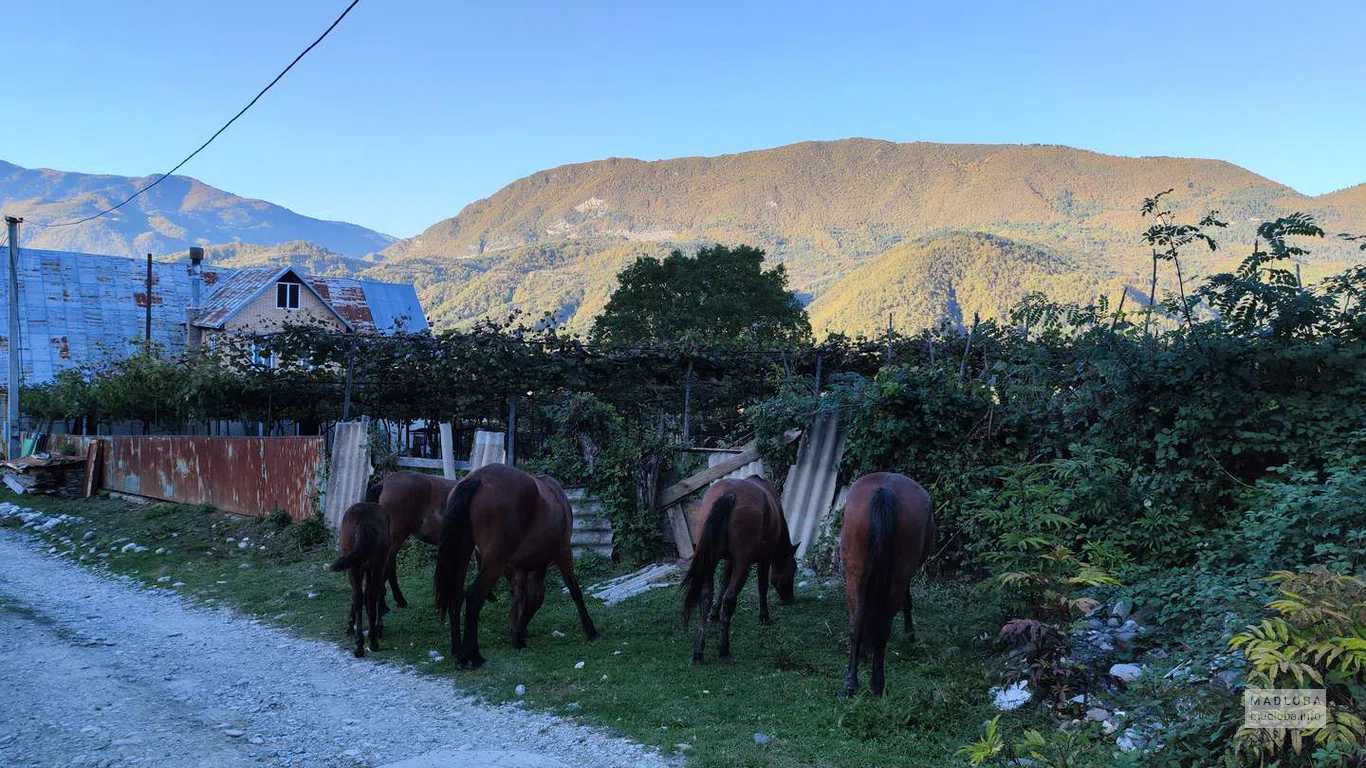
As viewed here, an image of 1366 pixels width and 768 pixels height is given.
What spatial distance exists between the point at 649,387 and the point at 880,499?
8630 millimetres

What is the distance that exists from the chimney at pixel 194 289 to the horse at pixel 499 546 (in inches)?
1402

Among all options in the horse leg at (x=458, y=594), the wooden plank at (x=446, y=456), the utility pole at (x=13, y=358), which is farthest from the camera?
the utility pole at (x=13, y=358)

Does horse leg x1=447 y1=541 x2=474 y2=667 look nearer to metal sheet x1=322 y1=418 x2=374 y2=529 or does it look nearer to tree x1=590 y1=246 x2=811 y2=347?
metal sheet x1=322 y1=418 x2=374 y2=529

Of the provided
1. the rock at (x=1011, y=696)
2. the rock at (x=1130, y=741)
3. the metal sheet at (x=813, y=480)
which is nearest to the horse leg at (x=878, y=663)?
the rock at (x=1011, y=696)

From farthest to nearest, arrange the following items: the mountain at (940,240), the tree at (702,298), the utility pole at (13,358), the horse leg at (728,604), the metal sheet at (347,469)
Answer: the mountain at (940,240)
the tree at (702,298)
the utility pole at (13,358)
the metal sheet at (347,469)
the horse leg at (728,604)

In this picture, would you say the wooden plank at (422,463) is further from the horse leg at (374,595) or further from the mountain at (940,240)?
the mountain at (940,240)

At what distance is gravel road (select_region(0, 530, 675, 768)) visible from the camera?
5.06m

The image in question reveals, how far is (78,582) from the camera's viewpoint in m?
11.6

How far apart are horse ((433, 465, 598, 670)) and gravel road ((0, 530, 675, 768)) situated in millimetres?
662

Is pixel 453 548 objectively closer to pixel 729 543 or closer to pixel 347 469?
pixel 729 543

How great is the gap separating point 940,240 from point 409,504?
6387 centimetres

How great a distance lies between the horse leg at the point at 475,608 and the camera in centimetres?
698

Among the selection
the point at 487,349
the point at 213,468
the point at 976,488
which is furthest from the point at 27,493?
the point at 976,488

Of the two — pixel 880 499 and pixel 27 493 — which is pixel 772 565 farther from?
pixel 27 493
